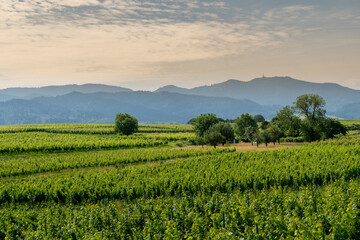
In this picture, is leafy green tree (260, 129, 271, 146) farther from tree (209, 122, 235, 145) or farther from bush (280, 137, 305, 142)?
bush (280, 137, 305, 142)

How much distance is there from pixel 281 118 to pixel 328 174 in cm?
5190

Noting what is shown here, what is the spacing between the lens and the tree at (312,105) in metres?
72.2

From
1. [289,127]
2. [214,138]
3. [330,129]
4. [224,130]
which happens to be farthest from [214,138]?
[330,129]

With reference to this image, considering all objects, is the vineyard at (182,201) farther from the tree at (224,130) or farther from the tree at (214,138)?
the tree at (224,130)

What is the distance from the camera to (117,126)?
279 feet

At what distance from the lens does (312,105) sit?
239ft

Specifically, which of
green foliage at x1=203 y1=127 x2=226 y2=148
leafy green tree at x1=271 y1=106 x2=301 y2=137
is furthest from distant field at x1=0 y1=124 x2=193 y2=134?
green foliage at x1=203 y1=127 x2=226 y2=148

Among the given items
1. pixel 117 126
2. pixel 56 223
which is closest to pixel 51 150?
pixel 117 126

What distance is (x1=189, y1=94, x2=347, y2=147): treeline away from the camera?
62.0 m

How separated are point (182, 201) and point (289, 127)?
6377 cm

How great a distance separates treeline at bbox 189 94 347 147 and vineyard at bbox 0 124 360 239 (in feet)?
61.9

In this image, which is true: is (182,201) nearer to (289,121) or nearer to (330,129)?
(330,129)

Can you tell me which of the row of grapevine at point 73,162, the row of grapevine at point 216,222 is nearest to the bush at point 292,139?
the row of grapevine at point 73,162

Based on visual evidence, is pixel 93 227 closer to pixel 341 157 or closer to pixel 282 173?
pixel 282 173
